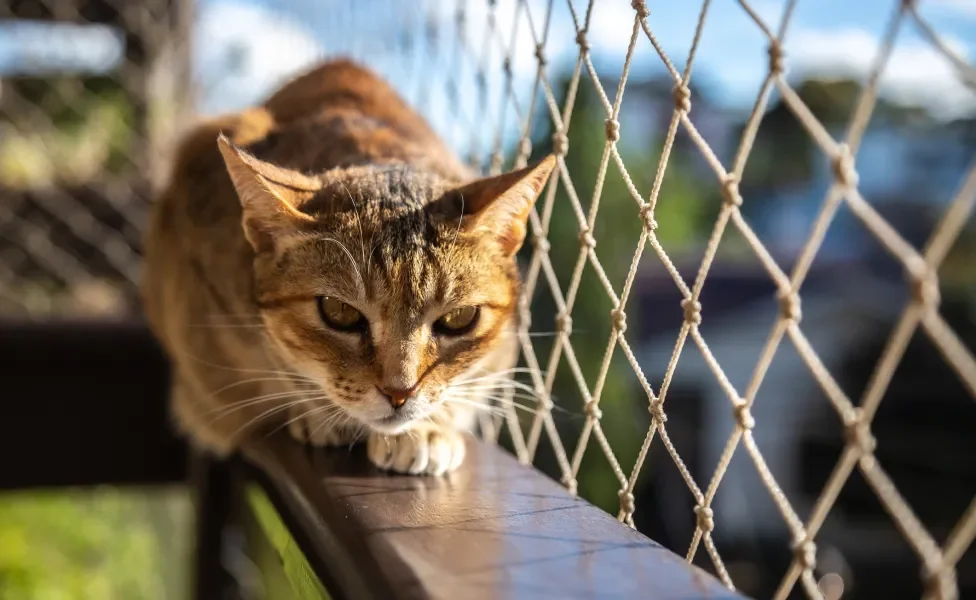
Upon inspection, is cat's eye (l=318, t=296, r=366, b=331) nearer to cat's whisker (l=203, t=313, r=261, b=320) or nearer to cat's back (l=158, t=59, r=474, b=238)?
cat's whisker (l=203, t=313, r=261, b=320)

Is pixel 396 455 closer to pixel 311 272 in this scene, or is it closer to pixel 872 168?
pixel 311 272

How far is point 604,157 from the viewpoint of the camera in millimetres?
731

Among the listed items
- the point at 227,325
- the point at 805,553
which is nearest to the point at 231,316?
the point at 227,325

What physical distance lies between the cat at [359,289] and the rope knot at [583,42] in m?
0.12

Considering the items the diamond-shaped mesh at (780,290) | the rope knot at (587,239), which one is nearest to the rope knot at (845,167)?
the diamond-shaped mesh at (780,290)

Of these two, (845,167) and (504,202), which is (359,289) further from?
(845,167)

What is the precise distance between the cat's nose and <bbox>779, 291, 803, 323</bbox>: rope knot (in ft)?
1.50

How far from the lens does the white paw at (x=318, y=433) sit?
948 mm

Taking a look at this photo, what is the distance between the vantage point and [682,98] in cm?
60

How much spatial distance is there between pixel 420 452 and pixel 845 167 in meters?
0.54

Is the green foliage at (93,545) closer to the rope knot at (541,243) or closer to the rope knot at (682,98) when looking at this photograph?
the rope knot at (541,243)

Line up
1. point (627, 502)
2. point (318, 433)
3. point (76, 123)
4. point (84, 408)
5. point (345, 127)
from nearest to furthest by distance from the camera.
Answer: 1. point (627, 502)
2. point (318, 433)
3. point (345, 127)
4. point (84, 408)
5. point (76, 123)

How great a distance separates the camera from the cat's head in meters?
0.85

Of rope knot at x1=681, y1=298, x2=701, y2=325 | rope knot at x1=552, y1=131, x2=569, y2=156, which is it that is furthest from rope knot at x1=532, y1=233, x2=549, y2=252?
rope knot at x1=681, y1=298, x2=701, y2=325
